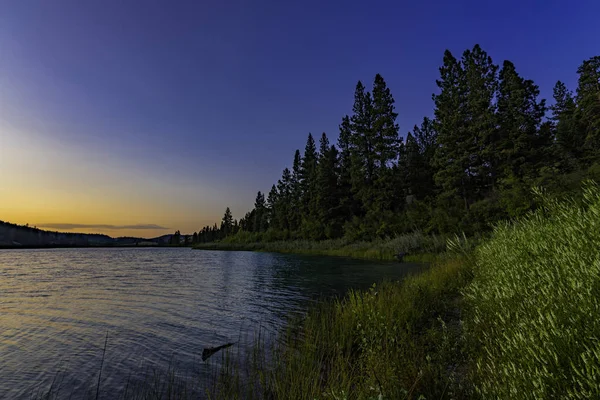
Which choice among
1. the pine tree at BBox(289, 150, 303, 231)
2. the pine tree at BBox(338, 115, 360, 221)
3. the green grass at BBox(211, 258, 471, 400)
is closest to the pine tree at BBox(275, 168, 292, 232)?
the pine tree at BBox(289, 150, 303, 231)

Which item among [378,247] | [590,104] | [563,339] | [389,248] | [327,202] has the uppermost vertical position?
[590,104]

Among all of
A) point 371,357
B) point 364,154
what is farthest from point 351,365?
point 364,154

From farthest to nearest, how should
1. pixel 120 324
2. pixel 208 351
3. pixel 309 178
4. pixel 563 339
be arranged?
pixel 309 178
pixel 120 324
pixel 208 351
pixel 563 339

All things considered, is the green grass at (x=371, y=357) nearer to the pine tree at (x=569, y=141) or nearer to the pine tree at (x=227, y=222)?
the pine tree at (x=569, y=141)

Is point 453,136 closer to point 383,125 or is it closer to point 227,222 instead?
point 383,125

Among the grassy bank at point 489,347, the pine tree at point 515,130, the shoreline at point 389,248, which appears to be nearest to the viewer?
the grassy bank at point 489,347

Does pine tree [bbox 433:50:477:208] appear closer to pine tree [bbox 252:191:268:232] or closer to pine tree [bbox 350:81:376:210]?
pine tree [bbox 350:81:376:210]

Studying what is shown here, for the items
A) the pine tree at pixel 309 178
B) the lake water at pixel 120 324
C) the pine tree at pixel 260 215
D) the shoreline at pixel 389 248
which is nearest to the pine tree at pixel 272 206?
the pine tree at pixel 260 215

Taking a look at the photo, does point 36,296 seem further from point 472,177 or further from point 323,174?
point 323,174

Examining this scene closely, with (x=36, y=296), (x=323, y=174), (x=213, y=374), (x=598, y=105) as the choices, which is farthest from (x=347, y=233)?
(x=213, y=374)

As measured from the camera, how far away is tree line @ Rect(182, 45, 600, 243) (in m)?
29.1

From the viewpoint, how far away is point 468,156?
109 feet

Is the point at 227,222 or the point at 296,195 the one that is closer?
the point at 296,195

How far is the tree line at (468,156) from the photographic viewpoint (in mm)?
29141
